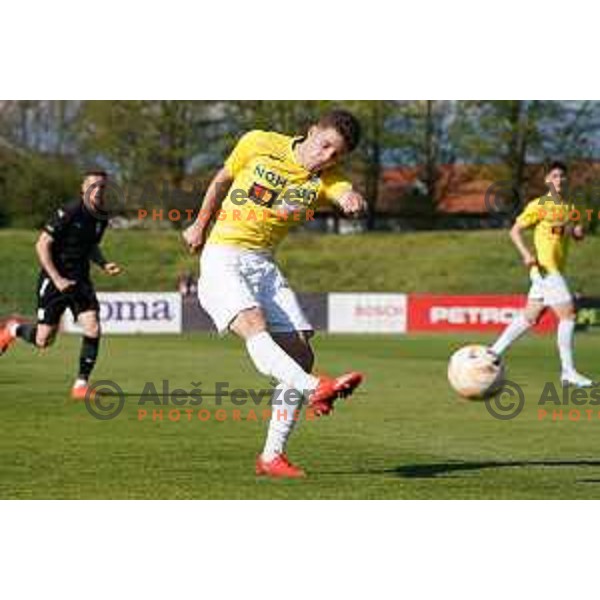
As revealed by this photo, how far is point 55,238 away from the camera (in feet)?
46.7

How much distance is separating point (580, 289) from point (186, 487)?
32.1 m

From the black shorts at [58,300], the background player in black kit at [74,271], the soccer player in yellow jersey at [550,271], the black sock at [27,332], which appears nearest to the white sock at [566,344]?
the soccer player in yellow jersey at [550,271]

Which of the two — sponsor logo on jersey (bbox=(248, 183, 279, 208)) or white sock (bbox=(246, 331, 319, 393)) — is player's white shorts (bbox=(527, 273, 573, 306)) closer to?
sponsor logo on jersey (bbox=(248, 183, 279, 208))

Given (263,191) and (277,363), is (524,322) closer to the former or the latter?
(263,191)

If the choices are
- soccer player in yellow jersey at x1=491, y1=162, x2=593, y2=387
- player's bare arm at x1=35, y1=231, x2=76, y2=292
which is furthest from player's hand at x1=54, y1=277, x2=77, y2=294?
soccer player in yellow jersey at x1=491, y1=162, x2=593, y2=387

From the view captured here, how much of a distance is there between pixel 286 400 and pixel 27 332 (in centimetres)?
609

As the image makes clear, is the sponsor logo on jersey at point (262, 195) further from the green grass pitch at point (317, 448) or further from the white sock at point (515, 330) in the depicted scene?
the white sock at point (515, 330)

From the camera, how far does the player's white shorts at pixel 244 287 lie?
8.83 metres

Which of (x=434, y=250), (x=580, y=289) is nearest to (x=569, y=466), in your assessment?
(x=580, y=289)

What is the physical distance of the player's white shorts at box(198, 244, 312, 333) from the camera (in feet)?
Answer: 29.0

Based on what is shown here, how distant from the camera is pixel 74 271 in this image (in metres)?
14.5

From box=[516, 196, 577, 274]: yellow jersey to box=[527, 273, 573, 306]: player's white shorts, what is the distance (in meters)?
0.20

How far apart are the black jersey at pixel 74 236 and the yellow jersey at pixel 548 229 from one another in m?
4.78

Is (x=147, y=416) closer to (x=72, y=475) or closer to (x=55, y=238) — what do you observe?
(x=55, y=238)
